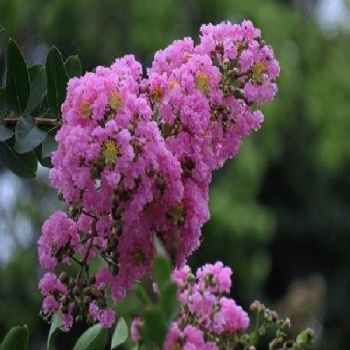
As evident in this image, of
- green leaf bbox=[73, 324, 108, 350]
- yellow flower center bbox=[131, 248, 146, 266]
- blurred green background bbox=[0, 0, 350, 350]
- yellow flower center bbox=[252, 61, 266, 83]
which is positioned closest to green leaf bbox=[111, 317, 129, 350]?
green leaf bbox=[73, 324, 108, 350]

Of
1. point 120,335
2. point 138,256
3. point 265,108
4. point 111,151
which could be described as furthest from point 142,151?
point 265,108

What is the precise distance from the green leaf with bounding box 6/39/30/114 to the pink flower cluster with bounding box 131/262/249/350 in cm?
38

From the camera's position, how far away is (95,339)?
140 centimetres

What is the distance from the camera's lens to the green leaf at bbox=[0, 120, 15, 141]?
1.50 meters

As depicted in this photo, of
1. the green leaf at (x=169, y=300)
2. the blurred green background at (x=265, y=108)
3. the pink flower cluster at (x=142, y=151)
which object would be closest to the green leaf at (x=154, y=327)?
the green leaf at (x=169, y=300)

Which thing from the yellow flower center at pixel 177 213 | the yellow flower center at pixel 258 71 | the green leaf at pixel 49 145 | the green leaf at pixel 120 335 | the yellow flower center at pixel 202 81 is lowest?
the green leaf at pixel 120 335

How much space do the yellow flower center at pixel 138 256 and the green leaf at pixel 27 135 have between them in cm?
25

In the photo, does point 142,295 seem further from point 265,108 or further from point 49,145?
point 265,108

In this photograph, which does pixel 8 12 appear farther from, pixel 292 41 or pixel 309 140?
pixel 309 140

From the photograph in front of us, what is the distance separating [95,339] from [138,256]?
0.54 feet

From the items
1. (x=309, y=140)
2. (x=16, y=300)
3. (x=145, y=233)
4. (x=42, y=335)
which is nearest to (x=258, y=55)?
(x=145, y=233)

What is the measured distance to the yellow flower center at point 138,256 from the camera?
1.31 metres

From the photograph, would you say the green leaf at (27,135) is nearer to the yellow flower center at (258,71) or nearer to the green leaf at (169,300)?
the yellow flower center at (258,71)

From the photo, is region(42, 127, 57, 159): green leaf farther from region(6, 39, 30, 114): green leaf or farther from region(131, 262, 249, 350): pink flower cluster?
region(131, 262, 249, 350): pink flower cluster
